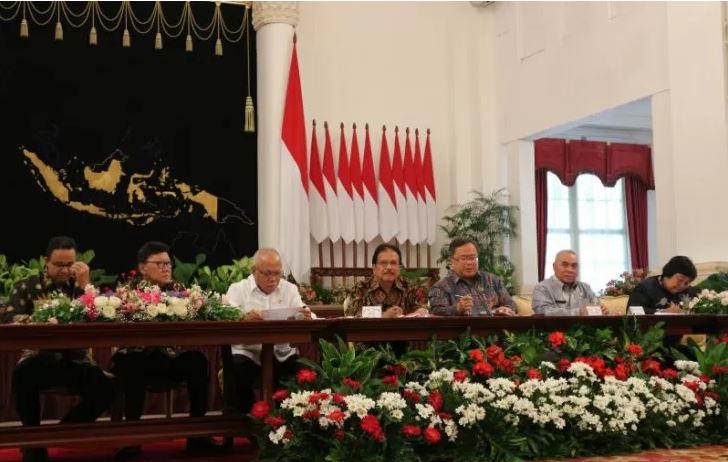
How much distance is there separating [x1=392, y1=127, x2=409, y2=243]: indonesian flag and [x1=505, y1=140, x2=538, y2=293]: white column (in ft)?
4.35

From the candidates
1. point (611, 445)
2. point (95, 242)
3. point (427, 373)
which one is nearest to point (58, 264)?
point (427, 373)

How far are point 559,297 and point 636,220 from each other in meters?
7.98

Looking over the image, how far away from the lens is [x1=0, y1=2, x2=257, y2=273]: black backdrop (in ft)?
32.4

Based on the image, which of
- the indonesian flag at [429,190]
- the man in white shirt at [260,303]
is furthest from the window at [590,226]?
the man in white shirt at [260,303]

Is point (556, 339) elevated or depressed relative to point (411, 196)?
depressed

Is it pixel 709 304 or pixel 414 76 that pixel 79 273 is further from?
pixel 414 76

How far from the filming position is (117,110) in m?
10.3

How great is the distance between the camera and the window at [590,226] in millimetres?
13188

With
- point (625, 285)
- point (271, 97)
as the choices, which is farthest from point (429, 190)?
Answer: point (625, 285)

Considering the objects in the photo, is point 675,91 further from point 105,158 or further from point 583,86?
point 105,158

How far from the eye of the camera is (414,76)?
11.5 m

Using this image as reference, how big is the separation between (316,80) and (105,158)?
2685mm

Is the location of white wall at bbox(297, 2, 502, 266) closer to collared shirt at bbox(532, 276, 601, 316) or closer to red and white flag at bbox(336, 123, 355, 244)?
red and white flag at bbox(336, 123, 355, 244)

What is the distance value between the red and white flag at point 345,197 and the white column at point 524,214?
1.99m
